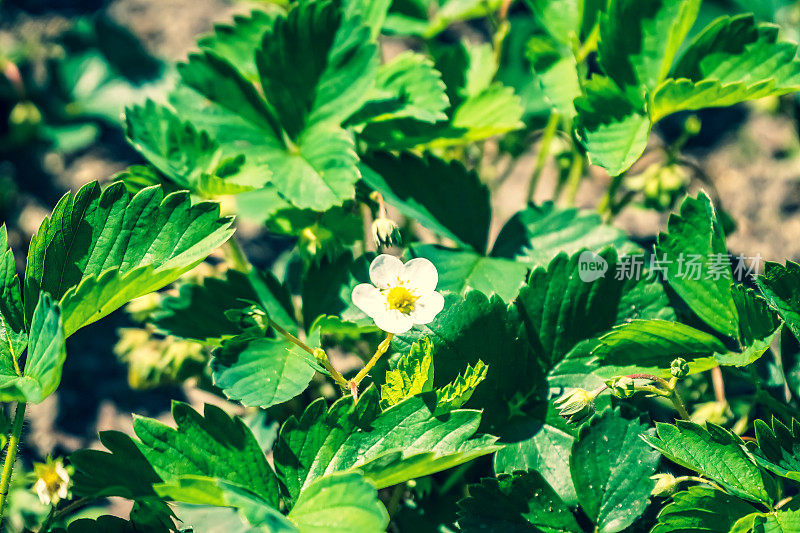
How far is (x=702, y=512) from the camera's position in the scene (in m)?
1.09

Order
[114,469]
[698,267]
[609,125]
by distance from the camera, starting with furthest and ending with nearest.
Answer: [609,125] < [698,267] < [114,469]

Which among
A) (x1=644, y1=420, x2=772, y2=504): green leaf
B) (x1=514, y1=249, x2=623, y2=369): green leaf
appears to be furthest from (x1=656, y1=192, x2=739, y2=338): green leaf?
(x1=644, y1=420, x2=772, y2=504): green leaf

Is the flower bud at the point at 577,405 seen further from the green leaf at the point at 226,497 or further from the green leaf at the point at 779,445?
the green leaf at the point at 226,497

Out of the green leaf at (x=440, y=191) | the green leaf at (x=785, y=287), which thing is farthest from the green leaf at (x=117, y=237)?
the green leaf at (x=785, y=287)

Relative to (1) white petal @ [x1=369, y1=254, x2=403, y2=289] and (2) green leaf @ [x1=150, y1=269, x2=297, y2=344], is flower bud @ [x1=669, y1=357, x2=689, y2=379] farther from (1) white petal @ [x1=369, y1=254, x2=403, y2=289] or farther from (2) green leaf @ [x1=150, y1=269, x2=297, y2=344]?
(2) green leaf @ [x1=150, y1=269, x2=297, y2=344]

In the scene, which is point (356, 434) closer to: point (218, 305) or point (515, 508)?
point (515, 508)

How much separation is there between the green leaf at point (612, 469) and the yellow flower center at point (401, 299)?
347 mm

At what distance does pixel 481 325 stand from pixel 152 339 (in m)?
0.85

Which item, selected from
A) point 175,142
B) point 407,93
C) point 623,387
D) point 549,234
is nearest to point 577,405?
point 623,387

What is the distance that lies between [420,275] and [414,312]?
100 millimetres

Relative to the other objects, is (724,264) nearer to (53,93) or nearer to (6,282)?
(6,282)

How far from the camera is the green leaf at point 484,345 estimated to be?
1.16 m

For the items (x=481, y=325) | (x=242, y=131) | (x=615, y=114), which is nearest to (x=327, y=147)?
(x=242, y=131)

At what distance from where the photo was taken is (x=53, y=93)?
218 cm
